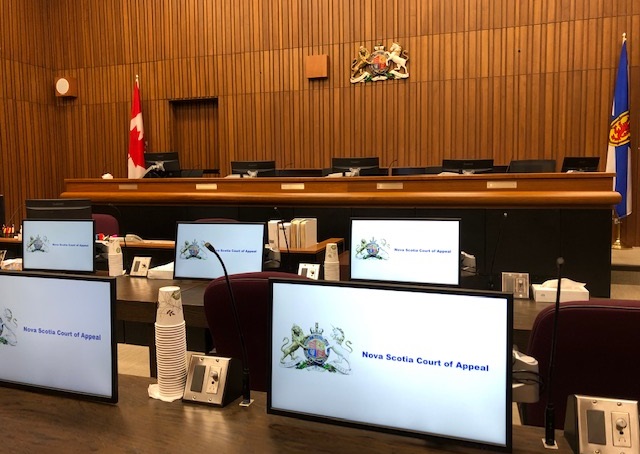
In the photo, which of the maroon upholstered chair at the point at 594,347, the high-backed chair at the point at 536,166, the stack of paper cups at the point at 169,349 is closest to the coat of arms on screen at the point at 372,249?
the maroon upholstered chair at the point at 594,347

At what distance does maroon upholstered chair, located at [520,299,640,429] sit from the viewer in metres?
1.37

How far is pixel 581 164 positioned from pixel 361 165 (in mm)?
2097

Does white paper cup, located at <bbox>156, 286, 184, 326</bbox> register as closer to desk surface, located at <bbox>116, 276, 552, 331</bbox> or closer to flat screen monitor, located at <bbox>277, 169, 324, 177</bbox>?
desk surface, located at <bbox>116, 276, 552, 331</bbox>

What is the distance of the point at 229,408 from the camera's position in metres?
1.29

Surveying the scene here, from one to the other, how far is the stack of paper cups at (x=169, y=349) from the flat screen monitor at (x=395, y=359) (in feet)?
0.94

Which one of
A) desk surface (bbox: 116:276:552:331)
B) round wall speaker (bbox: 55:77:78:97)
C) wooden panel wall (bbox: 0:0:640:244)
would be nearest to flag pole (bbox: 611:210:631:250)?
wooden panel wall (bbox: 0:0:640:244)

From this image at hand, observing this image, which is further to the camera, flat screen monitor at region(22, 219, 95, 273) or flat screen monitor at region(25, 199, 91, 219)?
flat screen monitor at region(25, 199, 91, 219)

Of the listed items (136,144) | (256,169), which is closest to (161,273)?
(256,169)

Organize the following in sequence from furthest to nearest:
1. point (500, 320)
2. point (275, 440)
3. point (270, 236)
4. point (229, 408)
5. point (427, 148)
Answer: point (427, 148) → point (270, 236) → point (229, 408) → point (275, 440) → point (500, 320)

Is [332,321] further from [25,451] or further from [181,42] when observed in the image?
[181,42]

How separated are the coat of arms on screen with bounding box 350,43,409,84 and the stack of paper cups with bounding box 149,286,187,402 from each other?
6414 mm

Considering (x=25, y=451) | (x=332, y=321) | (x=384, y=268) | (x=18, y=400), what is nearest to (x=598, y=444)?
(x=332, y=321)

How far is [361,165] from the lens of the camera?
5508mm

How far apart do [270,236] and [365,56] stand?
168 inches
